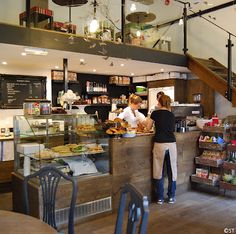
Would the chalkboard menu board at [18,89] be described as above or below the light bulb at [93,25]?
below

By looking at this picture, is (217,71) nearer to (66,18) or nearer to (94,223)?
(66,18)

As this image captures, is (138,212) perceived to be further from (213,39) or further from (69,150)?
(213,39)

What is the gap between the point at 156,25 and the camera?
313 inches

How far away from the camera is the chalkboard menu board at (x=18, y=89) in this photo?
5.79m

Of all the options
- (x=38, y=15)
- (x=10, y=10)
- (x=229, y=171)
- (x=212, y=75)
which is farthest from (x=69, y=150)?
(x=10, y=10)

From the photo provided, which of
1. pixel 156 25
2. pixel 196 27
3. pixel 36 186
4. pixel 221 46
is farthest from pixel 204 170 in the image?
pixel 156 25

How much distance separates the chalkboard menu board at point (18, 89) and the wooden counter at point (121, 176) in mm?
2696

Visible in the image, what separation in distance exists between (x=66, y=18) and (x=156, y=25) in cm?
272

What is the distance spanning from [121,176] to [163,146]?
0.73 m

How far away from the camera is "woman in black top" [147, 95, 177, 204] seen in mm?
3924

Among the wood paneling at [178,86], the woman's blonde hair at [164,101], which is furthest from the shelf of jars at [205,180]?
the wood paneling at [178,86]

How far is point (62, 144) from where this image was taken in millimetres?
3557

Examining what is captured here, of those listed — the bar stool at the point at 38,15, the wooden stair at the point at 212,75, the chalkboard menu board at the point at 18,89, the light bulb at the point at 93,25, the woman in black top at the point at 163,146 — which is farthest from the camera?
the chalkboard menu board at the point at 18,89

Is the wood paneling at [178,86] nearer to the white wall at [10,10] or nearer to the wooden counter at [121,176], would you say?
the wooden counter at [121,176]
